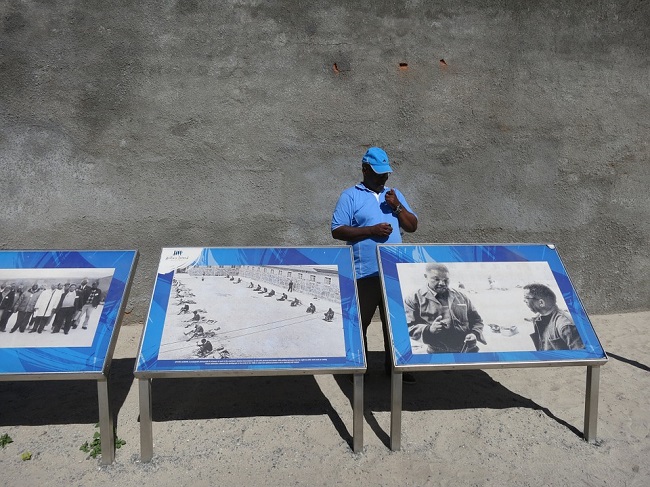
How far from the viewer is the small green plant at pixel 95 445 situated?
3.48m

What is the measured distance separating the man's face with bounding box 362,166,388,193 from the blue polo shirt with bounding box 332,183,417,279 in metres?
0.05

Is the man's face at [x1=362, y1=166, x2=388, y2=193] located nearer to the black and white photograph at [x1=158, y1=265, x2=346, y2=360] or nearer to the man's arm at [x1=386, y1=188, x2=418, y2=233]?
the man's arm at [x1=386, y1=188, x2=418, y2=233]

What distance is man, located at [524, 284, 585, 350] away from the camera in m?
3.55

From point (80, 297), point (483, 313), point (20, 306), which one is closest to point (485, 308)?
point (483, 313)

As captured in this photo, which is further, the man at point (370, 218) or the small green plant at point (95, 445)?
the man at point (370, 218)

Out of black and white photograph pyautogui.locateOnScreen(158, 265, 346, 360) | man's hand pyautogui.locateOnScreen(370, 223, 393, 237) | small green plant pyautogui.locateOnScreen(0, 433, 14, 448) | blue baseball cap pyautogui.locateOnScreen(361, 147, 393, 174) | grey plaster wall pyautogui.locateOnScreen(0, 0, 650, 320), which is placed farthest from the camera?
grey plaster wall pyautogui.locateOnScreen(0, 0, 650, 320)

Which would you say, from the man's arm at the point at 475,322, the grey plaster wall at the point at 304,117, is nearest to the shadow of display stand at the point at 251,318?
the man's arm at the point at 475,322

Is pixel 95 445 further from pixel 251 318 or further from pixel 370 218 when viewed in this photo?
pixel 370 218

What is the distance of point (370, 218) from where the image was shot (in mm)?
3963

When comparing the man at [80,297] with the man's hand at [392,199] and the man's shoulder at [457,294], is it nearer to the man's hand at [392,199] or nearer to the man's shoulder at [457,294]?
the man's hand at [392,199]

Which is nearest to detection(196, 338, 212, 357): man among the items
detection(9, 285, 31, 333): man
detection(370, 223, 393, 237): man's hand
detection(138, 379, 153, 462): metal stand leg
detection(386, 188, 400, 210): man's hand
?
detection(138, 379, 153, 462): metal stand leg

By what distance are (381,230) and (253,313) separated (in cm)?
95

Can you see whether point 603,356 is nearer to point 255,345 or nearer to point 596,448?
point 596,448

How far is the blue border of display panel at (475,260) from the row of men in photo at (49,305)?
167 cm
